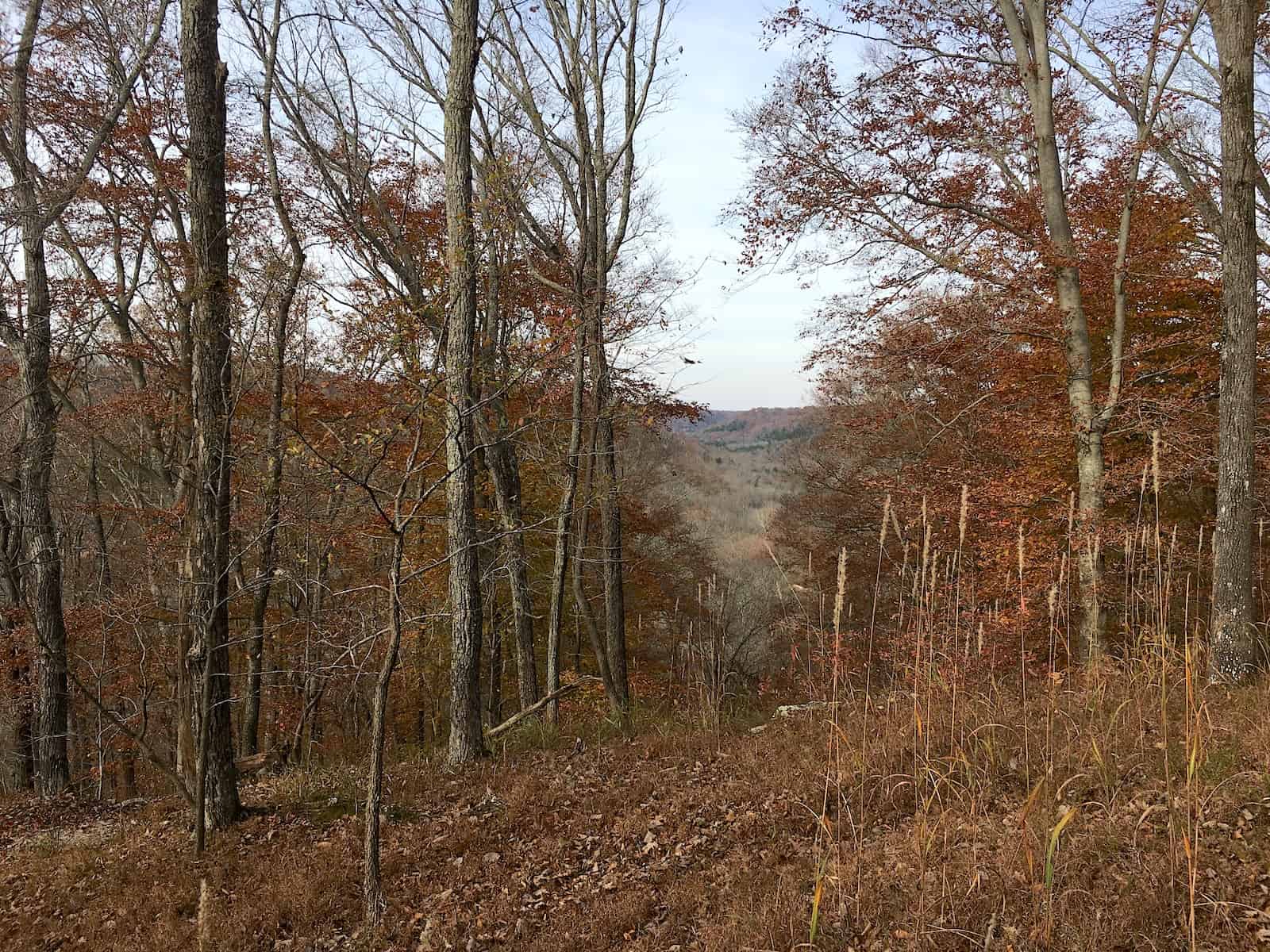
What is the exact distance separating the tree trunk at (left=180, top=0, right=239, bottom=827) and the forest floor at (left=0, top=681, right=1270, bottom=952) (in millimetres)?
696

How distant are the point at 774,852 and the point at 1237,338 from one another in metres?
5.83

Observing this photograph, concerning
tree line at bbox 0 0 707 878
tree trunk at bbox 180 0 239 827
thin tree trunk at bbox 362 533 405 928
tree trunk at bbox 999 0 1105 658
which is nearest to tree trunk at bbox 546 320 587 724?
tree line at bbox 0 0 707 878

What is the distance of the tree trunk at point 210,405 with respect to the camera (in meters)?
5.11

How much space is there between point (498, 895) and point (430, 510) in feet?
32.4

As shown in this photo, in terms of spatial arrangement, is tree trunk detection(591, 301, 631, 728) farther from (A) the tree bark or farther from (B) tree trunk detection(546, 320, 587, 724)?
(A) the tree bark

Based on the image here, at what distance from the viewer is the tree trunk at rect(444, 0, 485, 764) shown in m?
6.66

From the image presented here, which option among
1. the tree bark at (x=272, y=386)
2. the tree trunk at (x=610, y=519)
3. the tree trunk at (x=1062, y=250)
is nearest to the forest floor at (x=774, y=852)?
the tree bark at (x=272, y=386)

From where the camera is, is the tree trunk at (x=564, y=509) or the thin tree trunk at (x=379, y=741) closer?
the thin tree trunk at (x=379, y=741)

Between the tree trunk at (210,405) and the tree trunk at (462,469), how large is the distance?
185 cm

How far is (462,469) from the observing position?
6777 mm

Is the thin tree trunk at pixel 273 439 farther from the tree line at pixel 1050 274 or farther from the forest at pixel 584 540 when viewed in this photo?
the tree line at pixel 1050 274

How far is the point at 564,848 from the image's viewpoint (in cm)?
468

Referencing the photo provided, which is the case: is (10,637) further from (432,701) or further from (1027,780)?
(1027,780)

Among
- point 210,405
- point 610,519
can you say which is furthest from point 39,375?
point 610,519
